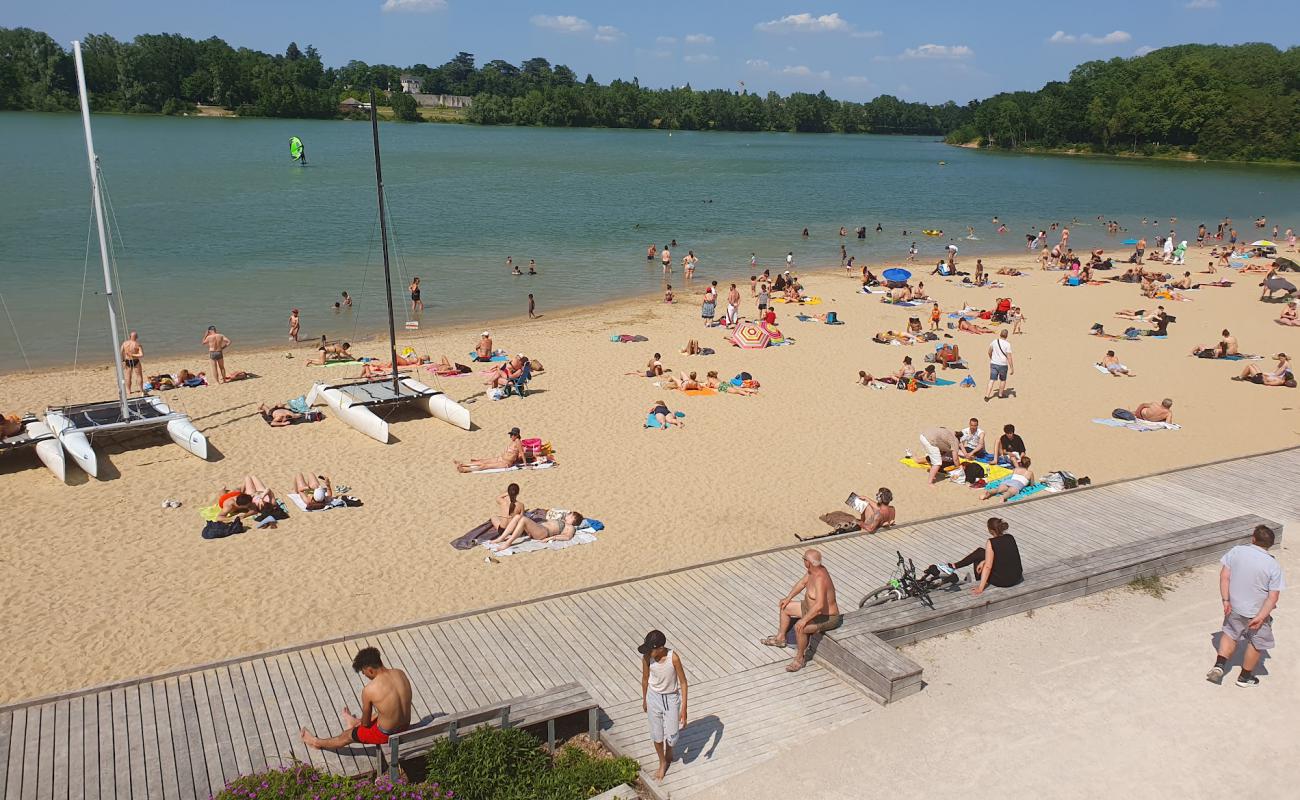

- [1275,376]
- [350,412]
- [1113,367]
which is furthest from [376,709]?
[1275,376]

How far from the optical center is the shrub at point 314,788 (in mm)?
6113

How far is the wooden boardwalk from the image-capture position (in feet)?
23.5

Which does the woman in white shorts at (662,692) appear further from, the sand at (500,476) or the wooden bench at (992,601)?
the sand at (500,476)

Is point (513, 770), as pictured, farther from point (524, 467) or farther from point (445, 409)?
point (445, 409)

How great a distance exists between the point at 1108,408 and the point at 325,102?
153925mm

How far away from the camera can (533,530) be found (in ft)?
40.5

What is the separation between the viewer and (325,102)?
493 ft

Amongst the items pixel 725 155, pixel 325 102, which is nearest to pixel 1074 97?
pixel 725 155

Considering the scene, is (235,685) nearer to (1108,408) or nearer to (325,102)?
(1108,408)

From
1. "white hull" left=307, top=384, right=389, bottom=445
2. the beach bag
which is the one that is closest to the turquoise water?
"white hull" left=307, top=384, right=389, bottom=445

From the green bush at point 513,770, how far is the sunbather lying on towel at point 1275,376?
20.4 metres

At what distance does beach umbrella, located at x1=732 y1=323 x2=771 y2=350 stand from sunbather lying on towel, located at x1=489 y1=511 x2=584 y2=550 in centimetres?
1247

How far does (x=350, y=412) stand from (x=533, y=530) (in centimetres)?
635

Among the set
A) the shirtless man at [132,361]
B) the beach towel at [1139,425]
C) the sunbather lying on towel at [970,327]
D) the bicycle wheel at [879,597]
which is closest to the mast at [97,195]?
the shirtless man at [132,361]
